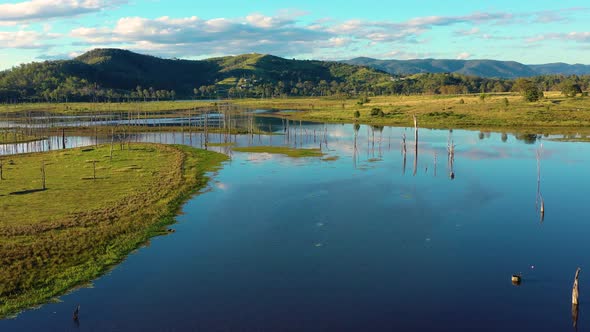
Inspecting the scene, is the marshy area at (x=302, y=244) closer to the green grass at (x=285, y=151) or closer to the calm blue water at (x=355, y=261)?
the calm blue water at (x=355, y=261)

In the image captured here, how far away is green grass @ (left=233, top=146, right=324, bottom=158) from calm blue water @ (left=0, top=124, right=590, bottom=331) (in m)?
22.7

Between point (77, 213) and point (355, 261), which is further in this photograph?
point (77, 213)

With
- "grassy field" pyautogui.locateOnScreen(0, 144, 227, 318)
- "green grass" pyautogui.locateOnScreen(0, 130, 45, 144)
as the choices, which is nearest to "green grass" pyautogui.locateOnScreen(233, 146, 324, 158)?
"grassy field" pyautogui.locateOnScreen(0, 144, 227, 318)

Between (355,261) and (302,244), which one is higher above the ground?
(302,244)

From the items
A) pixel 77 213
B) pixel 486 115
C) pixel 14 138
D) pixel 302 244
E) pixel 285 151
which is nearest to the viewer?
pixel 302 244

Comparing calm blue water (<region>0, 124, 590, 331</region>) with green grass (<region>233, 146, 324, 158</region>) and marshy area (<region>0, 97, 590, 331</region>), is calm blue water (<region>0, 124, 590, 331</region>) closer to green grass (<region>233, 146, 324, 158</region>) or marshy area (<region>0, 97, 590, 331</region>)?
marshy area (<region>0, 97, 590, 331</region>)

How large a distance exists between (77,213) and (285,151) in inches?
1967

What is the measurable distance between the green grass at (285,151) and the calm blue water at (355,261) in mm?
22695

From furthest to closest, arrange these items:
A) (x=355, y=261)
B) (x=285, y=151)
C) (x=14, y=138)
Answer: (x=14, y=138), (x=285, y=151), (x=355, y=261)

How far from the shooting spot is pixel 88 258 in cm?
3372

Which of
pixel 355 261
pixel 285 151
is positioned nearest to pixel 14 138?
pixel 285 151

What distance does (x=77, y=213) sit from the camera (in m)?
43.9

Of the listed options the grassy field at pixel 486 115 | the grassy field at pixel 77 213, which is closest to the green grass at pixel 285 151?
the grassy field at pixel 77 213

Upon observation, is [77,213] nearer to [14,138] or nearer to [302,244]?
[302,244]
